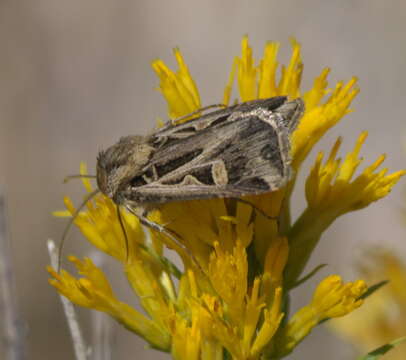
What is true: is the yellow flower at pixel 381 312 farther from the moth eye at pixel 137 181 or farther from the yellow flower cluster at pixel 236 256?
the moth eye at pixel 137 181

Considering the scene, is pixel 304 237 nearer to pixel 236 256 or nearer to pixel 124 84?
pixel 236 256

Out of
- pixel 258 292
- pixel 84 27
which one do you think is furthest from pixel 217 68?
pixel 258 292

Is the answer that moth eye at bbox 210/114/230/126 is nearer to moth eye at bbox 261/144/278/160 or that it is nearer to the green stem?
moth eye at bbox 261/144/278/160

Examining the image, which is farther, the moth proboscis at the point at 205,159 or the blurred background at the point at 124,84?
the blurred background at the point at 124,84

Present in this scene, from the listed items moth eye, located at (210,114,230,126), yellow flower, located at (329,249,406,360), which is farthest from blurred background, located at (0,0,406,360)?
moth eye, located at (210,114,230,126)

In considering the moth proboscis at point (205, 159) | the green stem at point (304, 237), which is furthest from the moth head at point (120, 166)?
the green stem at point (304, 237)

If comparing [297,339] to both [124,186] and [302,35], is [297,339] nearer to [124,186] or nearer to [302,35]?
[124,186]
